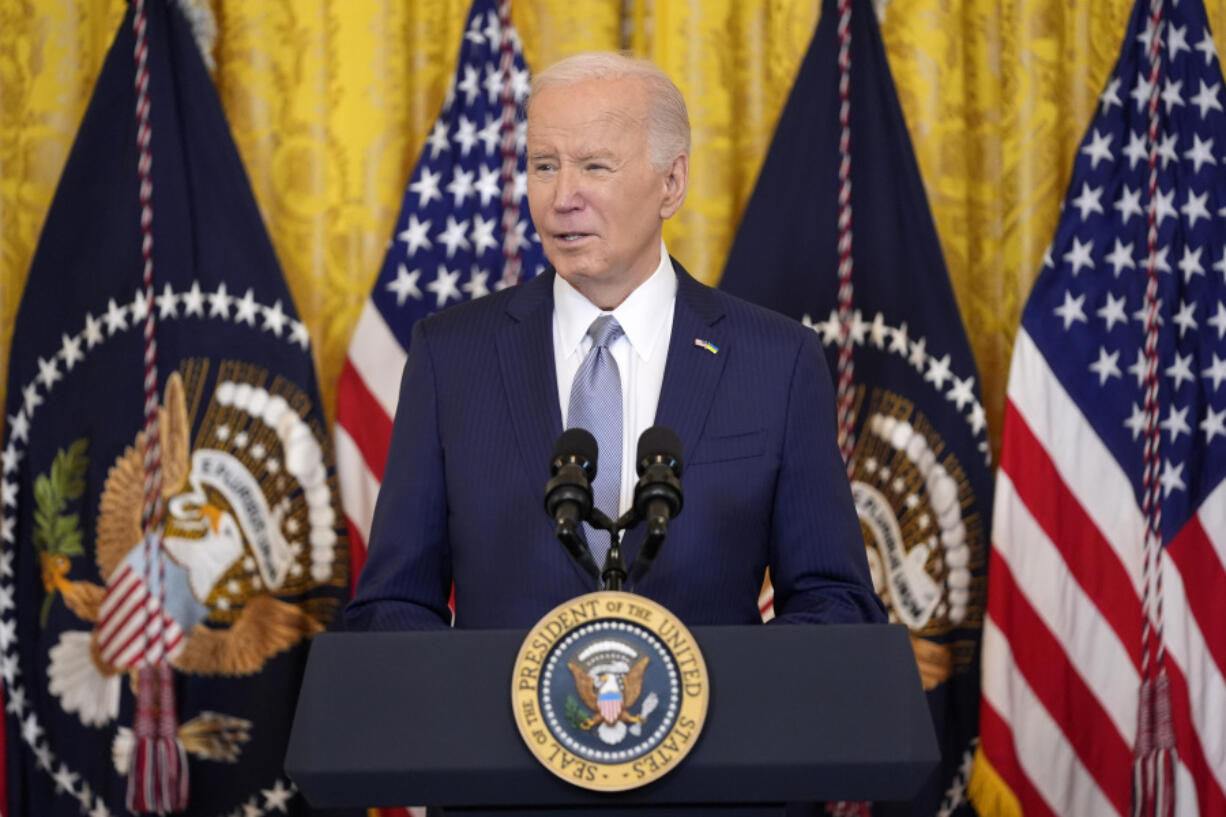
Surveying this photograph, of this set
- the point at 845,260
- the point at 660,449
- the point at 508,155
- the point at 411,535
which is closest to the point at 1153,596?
the point at 845,260

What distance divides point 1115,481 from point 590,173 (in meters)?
1.82

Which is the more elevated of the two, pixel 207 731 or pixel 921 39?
pixel 921 39

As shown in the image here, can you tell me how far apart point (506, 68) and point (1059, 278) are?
51.9 inches

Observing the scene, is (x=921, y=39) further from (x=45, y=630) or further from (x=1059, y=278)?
(x=45, y=630)

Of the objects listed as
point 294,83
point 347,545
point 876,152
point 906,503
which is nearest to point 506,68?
point 294,83

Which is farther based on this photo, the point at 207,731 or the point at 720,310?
the point at 207,731

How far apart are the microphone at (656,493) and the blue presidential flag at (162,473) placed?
186 cm

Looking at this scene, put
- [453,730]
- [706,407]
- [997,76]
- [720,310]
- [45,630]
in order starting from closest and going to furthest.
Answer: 1. [453,730]
2. [706,407]
3. [720,310]
4. [45,630]
5. [997,76]

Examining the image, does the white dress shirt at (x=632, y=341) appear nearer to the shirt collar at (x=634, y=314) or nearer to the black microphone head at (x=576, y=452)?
the shirt collar at (x=634, y=314)

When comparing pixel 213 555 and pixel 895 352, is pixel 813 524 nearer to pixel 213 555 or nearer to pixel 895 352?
pixel 895 352

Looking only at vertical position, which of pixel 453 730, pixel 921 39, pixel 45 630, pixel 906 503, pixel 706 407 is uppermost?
pixel 921 39

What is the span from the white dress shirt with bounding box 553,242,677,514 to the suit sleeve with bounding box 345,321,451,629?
180 millimetres

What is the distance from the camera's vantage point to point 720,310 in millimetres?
1970

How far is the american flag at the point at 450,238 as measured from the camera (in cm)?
319
